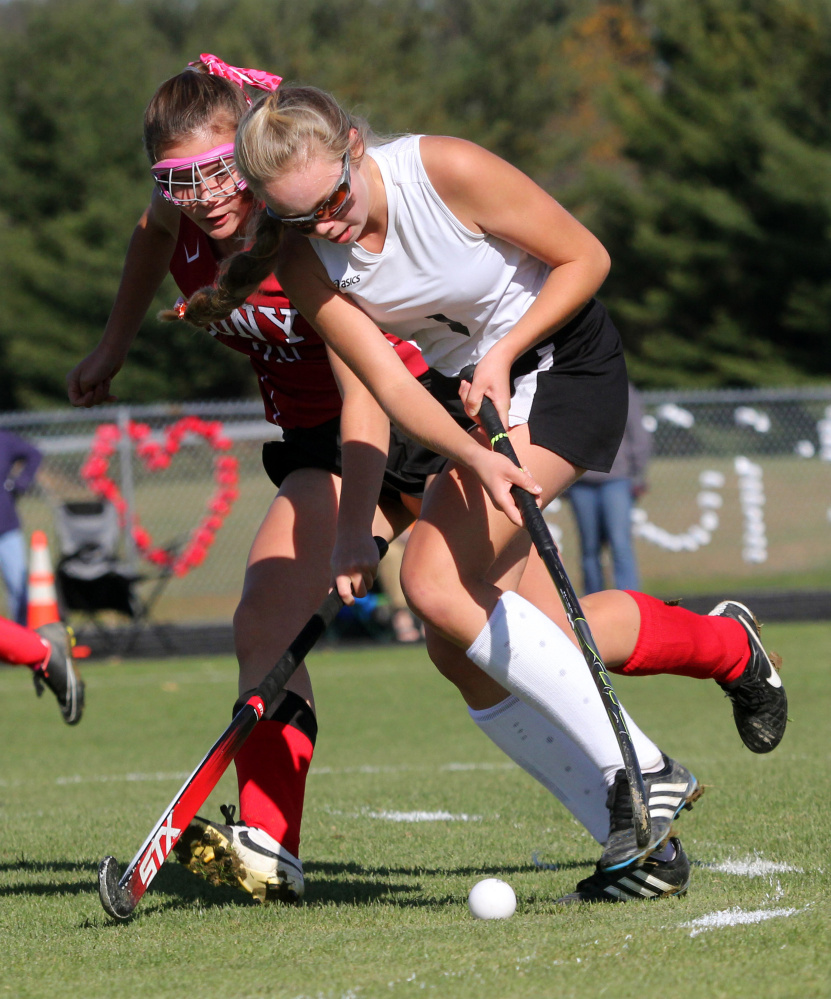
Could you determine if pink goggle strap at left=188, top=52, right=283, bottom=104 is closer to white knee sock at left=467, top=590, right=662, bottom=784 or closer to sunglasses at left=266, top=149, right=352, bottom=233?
sunglasses at left=266, top=149, right=352, bottom=233

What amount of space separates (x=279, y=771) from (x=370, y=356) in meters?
1.11

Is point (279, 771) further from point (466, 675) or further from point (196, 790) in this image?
point (466, 675)

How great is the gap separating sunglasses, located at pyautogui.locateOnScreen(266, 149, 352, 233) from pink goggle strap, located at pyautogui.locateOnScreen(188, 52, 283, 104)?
68 cm

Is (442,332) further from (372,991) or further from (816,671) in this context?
(816,671)

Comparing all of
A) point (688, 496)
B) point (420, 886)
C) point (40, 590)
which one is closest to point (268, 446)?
point (420, 886)

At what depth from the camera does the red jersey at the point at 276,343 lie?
10.6ft

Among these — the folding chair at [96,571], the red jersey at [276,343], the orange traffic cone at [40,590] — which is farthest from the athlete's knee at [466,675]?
the folding chair at [96,571]

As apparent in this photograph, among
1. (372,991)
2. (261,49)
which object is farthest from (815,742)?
(261,49)

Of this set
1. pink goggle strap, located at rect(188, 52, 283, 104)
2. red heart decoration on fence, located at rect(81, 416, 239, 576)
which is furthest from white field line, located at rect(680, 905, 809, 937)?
Result: red heart decoration on fence, located at rect(81, 416, 239, 576)

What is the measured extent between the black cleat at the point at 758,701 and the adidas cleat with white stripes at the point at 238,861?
1193mm

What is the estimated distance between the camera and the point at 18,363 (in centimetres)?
3002

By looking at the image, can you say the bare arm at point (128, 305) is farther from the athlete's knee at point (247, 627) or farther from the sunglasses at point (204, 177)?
the athlete's knee at point (247, 627)

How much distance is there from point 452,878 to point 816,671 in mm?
5221

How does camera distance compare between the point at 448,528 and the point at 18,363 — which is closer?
the point at 448,528
